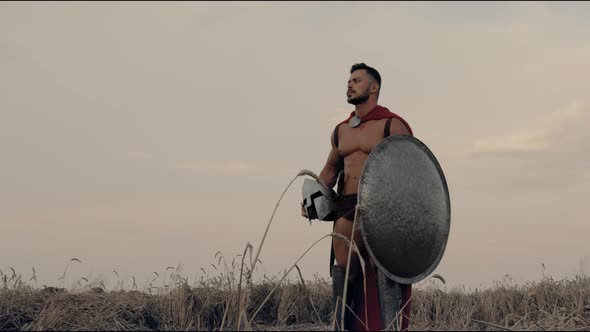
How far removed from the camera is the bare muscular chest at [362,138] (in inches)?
226

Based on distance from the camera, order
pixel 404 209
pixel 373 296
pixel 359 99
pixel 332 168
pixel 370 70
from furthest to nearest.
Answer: pixel 332 168 → pixel 370 70 → pixel 359 99 → pixel 373 296 → pixel 404 209

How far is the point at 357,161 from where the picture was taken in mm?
5793

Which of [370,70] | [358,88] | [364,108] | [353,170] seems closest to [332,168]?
[353,170]

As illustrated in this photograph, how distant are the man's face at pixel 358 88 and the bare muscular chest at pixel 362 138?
22 cm

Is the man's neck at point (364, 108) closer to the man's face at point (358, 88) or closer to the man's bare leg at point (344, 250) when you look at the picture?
the man's face at point (358, 88)

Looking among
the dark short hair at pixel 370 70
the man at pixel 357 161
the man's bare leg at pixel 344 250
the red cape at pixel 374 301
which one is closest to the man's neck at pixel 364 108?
the man at pixel 357 161

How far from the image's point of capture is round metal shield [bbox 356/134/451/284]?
5.22 metres

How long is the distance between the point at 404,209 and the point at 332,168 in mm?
1057

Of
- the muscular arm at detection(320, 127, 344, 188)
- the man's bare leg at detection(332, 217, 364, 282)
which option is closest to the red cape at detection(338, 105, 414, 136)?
the muscular arm at detection(320, 127, 344, 188)

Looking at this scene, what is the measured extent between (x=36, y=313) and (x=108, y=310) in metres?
0.69

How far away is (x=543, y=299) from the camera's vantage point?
7.77 m

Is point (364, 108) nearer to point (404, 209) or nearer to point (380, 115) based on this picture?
point (380, 115)

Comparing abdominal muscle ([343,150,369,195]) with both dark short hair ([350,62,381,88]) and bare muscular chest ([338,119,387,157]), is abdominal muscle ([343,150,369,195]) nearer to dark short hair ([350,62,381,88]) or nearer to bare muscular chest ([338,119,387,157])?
bare muscular chest ([338,119,387,157])

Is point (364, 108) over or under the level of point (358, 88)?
under
